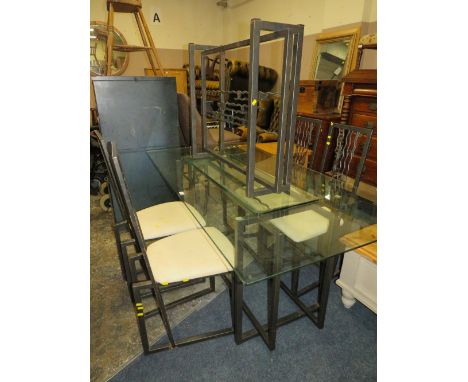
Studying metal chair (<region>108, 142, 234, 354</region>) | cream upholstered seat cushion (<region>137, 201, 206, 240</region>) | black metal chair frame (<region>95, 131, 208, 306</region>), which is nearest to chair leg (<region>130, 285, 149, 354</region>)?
metal chair (<region>108, 142, 234, 354</region>)

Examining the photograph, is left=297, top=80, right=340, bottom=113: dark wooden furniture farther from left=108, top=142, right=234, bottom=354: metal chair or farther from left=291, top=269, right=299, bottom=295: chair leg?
left=108, top=142, right=234, bottom=354: metal chair

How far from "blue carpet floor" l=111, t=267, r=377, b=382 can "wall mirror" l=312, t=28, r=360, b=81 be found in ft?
7.82

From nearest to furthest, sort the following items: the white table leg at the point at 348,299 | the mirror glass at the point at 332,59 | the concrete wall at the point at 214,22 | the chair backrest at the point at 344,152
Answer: the white table leg at the point at 348,299, the chair backrest at the point at 344,152, the mirror glass at the point at 332,59, the concrete wall at the point at 214,22

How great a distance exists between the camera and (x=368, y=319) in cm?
153

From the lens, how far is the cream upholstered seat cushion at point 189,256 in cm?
117

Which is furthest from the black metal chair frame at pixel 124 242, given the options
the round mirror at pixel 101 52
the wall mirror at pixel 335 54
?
the round mirror at pixel 101 52


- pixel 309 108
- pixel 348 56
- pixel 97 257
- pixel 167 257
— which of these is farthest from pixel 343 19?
pixel 97 257

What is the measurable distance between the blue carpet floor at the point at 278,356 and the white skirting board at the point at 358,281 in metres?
0.11

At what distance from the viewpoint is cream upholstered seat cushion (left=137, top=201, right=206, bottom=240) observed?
151cm

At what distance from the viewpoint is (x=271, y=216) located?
1.37 m

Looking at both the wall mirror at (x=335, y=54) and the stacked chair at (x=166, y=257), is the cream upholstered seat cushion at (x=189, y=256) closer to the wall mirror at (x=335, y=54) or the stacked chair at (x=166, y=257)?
the stacked chair at (x=166, y=257)

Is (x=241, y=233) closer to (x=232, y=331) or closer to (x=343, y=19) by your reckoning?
(x=232, y=331)

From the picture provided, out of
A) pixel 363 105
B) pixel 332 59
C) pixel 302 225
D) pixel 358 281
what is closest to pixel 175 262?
pixel 302 225

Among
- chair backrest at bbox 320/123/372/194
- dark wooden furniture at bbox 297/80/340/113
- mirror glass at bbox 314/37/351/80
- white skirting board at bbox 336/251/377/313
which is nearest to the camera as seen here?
white skirting board at bbox 336/251/377/313
